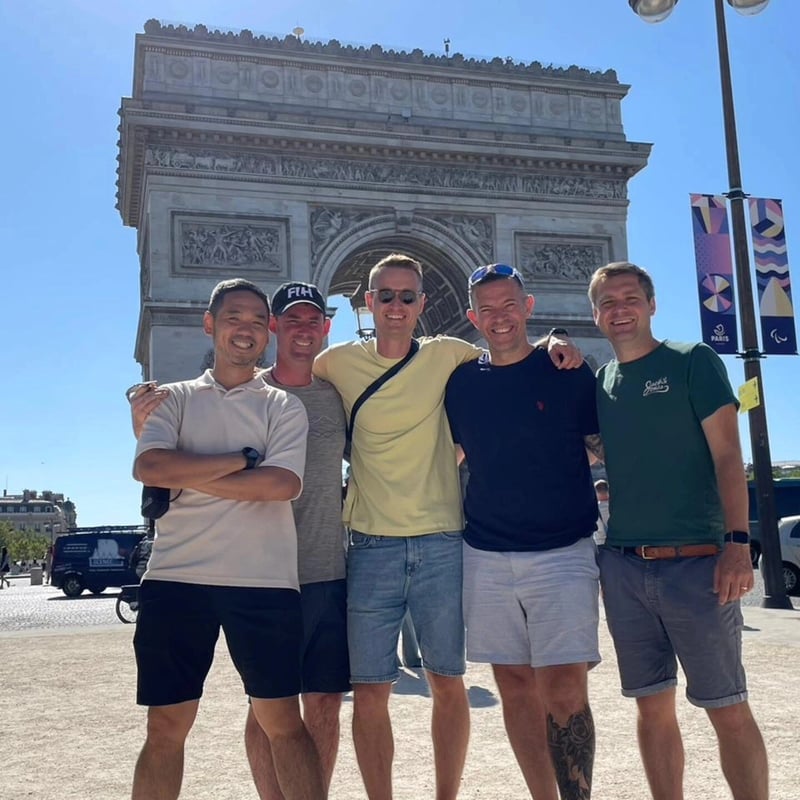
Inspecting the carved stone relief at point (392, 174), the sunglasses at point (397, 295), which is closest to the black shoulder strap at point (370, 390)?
the sunglasses at point (397, 295)

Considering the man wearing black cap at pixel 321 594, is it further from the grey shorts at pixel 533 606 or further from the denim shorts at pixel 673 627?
the denim shorts at pixel 673 627

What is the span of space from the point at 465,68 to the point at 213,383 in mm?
26212

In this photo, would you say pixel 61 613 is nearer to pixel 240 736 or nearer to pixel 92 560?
pixel 92 560

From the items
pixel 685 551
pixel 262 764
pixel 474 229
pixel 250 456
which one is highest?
pixel 474 229

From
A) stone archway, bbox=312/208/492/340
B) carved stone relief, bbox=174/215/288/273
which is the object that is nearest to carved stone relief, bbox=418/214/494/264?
stone archway, bbox=312/208/492/340

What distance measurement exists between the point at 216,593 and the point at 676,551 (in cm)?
174

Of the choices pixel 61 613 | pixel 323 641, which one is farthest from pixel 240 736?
pixel 61 613

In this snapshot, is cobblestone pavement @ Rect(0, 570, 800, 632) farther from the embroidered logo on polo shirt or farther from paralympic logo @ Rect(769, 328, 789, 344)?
the embroidered logo on polo shirt

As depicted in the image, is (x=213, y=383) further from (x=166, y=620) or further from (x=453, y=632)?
(x=453, y=632)

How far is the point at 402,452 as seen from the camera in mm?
4086

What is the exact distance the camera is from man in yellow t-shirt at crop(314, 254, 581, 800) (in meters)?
3.95

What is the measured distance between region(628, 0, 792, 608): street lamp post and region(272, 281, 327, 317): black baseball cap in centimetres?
940

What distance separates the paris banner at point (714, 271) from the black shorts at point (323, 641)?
9.51 metres

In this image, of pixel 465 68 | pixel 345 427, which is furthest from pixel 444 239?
pixel 345 427
